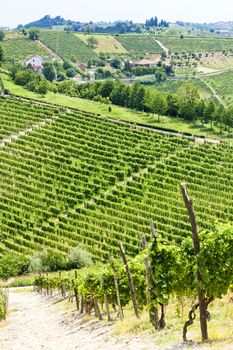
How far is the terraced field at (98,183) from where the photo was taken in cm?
5550

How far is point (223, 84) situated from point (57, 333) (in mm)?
142419

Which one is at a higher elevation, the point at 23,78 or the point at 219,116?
the point at 23,78

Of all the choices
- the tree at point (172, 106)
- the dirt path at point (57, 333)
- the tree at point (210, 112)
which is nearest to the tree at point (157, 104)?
the tree at point (172, 106)

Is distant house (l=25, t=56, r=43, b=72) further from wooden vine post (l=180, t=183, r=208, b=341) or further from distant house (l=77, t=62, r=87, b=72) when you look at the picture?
wooden vine post (l=180, t=183, r=208, b=341)

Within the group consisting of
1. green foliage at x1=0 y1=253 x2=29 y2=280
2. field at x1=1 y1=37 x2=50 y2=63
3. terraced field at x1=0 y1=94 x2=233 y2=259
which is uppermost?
field at x1=1 y1=37 x2=50 y2=63

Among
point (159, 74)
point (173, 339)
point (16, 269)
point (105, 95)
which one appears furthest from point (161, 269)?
point (159, 74)

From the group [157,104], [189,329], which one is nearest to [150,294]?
[189,329]

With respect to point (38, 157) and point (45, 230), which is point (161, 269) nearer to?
point (45, 230)

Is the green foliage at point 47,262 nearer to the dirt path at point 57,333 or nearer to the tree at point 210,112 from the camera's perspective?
the dirt path at point 57,333

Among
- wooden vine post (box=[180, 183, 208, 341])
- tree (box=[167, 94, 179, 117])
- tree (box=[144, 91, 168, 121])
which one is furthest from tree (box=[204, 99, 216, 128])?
wooden vine post (box=[180, 183, 208, 341])

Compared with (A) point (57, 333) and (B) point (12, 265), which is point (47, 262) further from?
(A) point (57, 333)

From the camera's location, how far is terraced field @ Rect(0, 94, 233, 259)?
182ft

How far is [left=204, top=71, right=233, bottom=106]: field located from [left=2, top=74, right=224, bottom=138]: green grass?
164 ft

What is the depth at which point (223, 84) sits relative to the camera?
159 m
